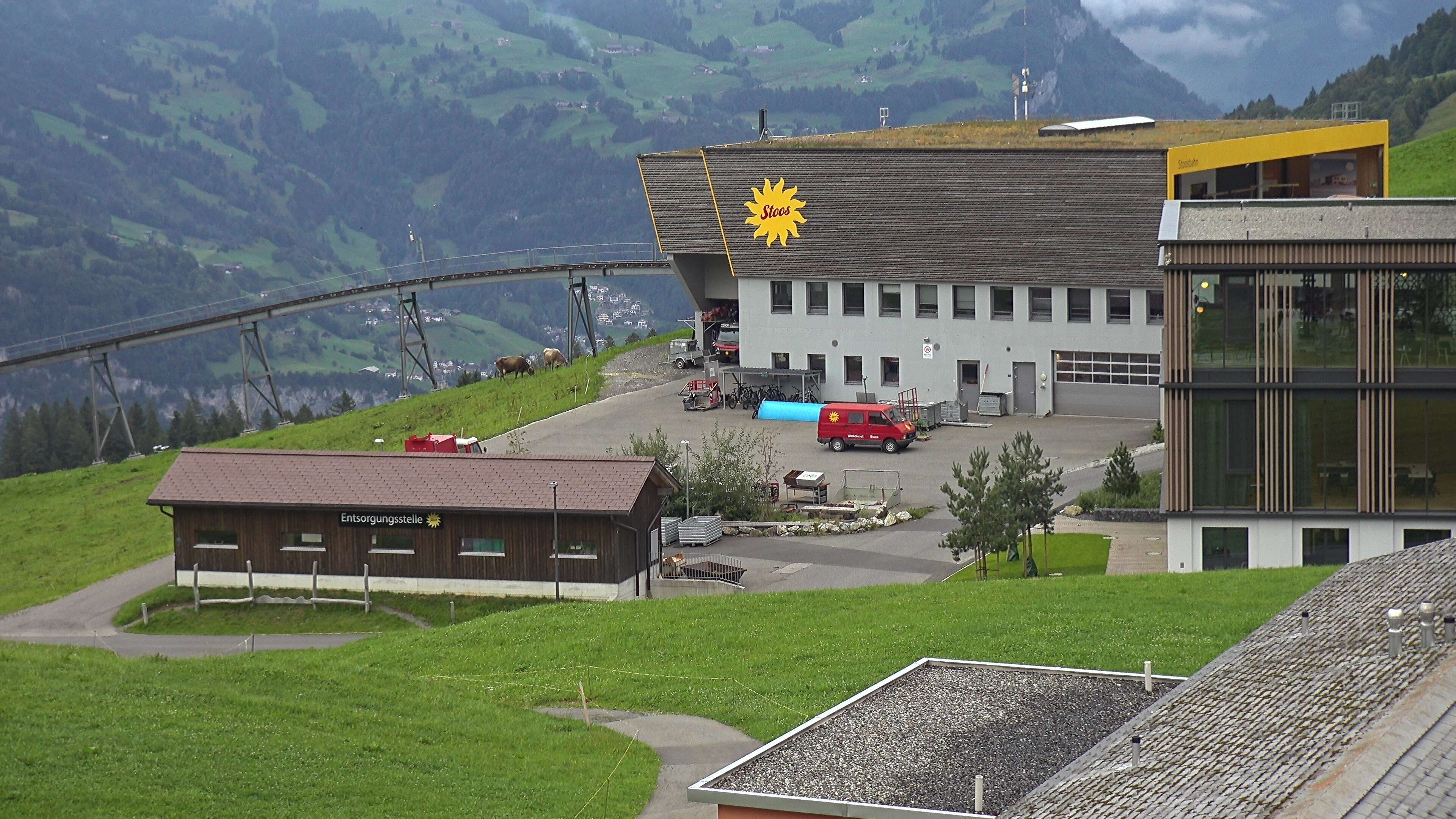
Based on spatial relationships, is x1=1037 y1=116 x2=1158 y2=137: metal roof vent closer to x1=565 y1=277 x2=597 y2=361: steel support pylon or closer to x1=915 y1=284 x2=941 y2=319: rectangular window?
x1=915 y1=284 x2=941 y2=319: rectangular window

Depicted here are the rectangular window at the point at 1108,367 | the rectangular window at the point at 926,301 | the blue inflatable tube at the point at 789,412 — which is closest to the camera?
the rectangular window at the point at 1108,367

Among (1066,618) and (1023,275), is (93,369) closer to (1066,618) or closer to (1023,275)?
(1023,275)

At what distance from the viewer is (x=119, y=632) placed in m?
44.9

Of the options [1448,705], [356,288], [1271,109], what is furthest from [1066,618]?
[1271,109]

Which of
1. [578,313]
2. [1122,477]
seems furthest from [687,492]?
[578,313]

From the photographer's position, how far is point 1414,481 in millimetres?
36125

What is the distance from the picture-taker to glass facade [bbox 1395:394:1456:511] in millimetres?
35812

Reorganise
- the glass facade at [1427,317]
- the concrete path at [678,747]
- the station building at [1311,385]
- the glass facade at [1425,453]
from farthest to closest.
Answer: the glass facade at [1425,453], the station building at [1311,385], the glass facade at [1427,317], the concrete path at [678,747]

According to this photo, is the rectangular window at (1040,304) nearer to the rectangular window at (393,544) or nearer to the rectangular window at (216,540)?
the rectangular window at (393,544)

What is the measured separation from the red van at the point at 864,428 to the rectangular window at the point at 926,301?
6.30 m

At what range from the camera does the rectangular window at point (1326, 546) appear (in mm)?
36562

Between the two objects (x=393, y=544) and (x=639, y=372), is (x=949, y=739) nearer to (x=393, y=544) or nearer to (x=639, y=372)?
(x=393, y=544)

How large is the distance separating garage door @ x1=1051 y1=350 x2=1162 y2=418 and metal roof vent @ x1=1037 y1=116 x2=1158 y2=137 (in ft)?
28.9

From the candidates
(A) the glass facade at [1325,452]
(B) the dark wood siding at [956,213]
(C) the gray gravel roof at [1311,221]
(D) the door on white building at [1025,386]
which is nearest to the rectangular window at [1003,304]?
(B) the dark wood siding at [956,213]
